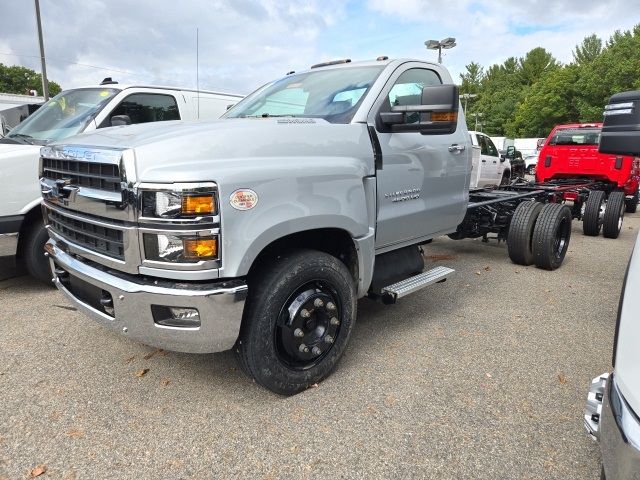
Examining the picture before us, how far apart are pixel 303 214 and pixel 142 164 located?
0.89 m

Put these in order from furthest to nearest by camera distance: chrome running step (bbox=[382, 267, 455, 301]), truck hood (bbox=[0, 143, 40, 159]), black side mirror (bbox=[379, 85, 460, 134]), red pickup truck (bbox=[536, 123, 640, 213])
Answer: red pickup truck (bbox=[536, 123, 640, 213]) < truck hood (bbox=[0, 143, 40, 159]) < chrome running step (bbox=[382, 267, 455, 301]) < black side mirror (bbox=[379, 85, 460, 134])

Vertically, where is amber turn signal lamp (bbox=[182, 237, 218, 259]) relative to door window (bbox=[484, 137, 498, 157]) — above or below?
below

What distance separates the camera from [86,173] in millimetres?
2529

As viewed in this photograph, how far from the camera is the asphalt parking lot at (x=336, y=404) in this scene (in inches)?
90.0

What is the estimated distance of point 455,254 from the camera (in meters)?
6.64

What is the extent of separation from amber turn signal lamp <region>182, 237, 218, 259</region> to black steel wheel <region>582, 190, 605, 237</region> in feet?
25.3

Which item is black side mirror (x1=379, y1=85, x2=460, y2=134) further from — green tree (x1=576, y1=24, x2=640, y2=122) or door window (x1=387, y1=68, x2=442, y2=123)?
green tree (x1=576, y1=24, x2=640, y2=122)

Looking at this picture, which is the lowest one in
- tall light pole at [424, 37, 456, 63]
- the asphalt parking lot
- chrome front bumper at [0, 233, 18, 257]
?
the asphalt parking lot

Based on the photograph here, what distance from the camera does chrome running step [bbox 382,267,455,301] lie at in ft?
11.2

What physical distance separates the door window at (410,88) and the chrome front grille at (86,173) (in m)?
1.96

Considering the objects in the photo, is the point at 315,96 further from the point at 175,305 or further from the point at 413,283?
the point at 175,305

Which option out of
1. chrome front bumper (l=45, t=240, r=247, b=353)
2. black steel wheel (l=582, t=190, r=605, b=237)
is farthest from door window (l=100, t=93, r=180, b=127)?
black steel wheel (l=582, t=190, r=605, b=237)

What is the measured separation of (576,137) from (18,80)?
7852cm

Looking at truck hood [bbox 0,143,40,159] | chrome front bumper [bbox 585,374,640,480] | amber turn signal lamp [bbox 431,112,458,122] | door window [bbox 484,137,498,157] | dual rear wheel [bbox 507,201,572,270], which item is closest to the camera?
chrome front bumper [bbox 585,374,640,480]
